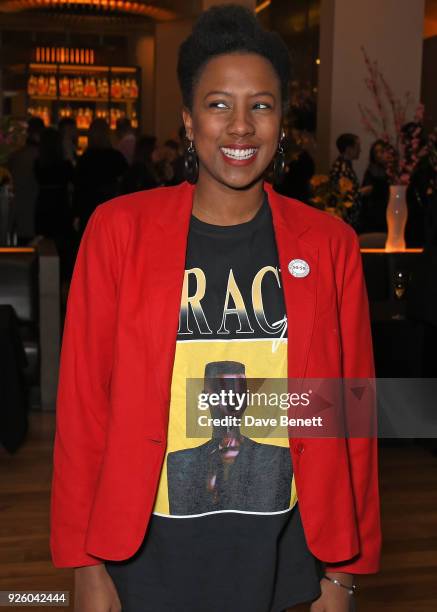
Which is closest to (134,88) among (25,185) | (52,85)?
(52,85)

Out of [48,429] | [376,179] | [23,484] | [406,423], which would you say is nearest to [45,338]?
[48,429]

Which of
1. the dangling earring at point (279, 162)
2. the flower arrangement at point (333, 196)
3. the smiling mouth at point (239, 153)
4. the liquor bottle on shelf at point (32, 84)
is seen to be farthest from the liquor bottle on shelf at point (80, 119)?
the smiling mouth at point (239, 153)

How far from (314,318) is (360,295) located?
0.11 metres

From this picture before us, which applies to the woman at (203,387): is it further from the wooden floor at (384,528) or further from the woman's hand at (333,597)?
the wooden floor at (384,528)

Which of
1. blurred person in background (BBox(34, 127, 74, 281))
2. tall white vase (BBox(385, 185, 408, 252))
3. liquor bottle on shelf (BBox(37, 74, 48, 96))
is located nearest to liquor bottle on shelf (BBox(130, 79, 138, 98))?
liquor bottle on shelf (BBox(37, 74, 48, 96))

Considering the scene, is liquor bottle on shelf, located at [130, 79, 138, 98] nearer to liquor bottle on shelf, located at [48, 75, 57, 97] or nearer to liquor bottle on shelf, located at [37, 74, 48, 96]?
liquor bottle on shelf, located at [48, 75, 57, 97]

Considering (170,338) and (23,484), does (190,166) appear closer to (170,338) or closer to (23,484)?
(170,338)

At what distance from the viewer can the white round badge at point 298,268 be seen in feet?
4.42

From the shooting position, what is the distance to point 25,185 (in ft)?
26.7

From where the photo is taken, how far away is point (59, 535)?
134 centimetres

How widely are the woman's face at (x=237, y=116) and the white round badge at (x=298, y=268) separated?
0.14 m

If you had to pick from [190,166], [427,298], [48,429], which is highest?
[190,166]

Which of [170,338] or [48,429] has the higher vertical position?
[170,338]

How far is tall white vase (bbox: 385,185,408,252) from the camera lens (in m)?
5.77
